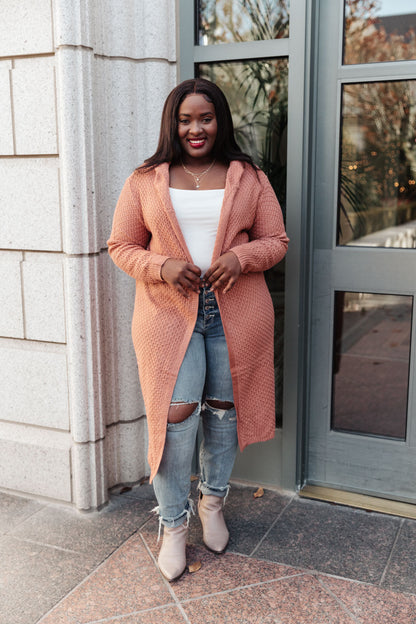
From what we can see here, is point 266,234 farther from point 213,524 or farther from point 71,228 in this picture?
point 213,524

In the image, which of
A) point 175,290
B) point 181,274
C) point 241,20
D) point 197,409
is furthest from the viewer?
point 241,20

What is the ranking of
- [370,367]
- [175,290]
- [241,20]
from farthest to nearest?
[370,367], [241,20], [175,290]

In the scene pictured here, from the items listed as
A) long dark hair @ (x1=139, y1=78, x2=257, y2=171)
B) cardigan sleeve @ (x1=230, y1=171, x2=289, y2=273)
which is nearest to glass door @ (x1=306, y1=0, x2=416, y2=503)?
cardigan sleeve @ (x1=230, y1=171, x2=289, y2=273)

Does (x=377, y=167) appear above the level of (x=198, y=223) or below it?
above

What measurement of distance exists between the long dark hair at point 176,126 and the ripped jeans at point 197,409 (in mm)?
564

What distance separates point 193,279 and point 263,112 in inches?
44.8

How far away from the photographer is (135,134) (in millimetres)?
2994

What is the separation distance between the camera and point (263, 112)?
3.01 meters

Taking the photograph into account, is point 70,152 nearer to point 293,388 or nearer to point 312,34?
point 312,34

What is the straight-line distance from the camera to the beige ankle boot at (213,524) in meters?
2.69

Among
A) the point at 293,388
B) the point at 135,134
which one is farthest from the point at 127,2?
the point at 293,388

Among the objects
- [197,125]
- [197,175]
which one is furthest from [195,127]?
[197,175]

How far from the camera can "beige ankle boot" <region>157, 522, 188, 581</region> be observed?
2.50 m

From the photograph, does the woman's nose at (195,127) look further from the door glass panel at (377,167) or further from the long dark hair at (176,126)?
the door glass panel at (377,167)
